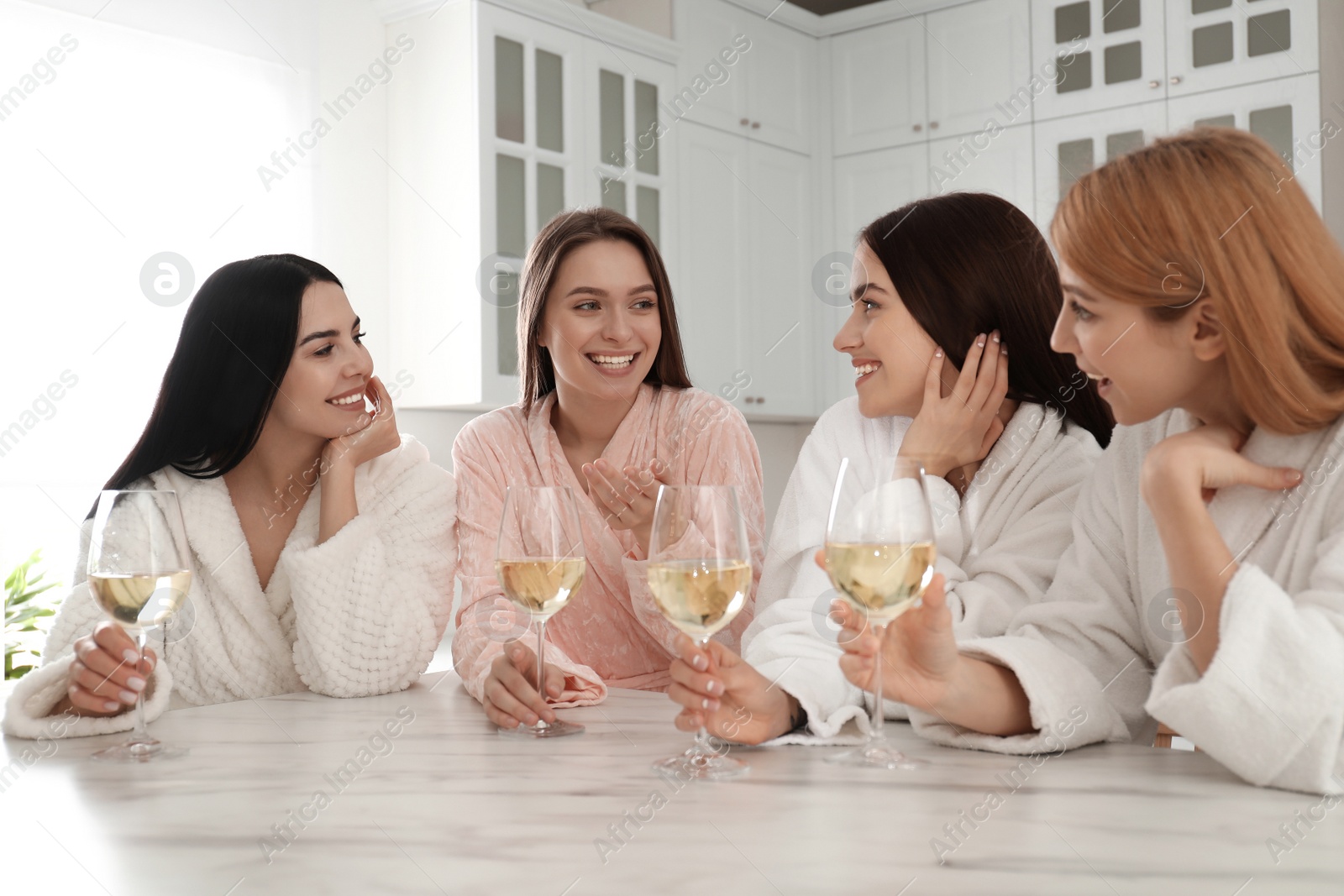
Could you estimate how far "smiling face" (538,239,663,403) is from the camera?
186 cm

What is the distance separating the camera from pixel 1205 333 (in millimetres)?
1046

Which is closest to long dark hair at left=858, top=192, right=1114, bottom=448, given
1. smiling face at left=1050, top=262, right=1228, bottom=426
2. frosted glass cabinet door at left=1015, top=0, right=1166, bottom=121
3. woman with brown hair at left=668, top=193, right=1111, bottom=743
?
woman with brown hair at left=668, top=193, right=1111, bottom=743

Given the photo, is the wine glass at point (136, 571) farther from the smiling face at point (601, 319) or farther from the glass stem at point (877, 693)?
the smiling face at point (601, 319)

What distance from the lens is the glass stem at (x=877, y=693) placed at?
2.93 feet

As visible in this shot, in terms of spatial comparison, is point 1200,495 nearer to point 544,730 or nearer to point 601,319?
point 544,730

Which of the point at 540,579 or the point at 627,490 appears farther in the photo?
the point at 627,490

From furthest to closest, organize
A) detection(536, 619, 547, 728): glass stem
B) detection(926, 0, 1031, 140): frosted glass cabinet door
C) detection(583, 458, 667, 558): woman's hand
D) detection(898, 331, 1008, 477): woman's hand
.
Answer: detection(926, 0, 1031, 140): frosted glass cabinet door < detection(583, 458, 667, 558): woman's hand < detection(898, 331, 1008, 477): woman's hand < detection(536, 619, 547, 728): glass stem

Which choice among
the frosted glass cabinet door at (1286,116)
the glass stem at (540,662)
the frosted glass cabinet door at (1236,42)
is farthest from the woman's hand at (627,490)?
the frosted glass cabinet door at (1236,42)

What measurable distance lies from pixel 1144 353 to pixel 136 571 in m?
0.92

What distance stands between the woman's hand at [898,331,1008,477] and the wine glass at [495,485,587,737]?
20.2 inches

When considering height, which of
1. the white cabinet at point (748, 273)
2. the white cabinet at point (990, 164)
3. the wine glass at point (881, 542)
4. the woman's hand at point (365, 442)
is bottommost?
the wine glass at point (881, 542)

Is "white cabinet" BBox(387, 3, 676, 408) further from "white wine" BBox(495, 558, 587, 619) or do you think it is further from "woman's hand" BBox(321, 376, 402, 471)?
"white wine" BBox(495, 558, 587, 619)

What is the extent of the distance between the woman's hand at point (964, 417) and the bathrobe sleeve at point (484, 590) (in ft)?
1.57

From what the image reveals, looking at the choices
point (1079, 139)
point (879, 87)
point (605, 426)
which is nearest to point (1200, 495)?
point (605, 426)
